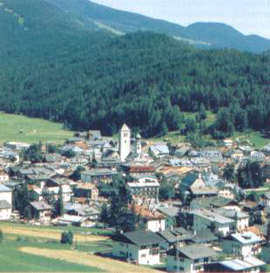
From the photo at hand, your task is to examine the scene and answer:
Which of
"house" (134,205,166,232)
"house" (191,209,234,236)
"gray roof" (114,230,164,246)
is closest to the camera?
"gray roof" (114,230,164,246)

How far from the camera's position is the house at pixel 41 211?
4425 cm

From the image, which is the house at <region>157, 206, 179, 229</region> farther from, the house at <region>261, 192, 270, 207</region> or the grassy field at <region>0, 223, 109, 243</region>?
the house at <region>261, 192, 270, 207</region>

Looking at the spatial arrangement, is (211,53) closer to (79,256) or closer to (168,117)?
(168,117)

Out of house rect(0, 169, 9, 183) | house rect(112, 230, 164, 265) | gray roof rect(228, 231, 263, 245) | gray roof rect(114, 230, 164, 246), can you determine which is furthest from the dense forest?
house rect(112, 230, 164, 265)

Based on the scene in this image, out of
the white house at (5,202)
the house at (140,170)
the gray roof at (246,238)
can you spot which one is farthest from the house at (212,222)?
the house at (140,170)

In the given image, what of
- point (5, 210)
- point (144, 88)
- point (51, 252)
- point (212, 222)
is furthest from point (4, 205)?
point (144, 88)

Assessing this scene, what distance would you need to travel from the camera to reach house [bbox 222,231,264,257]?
36125mm

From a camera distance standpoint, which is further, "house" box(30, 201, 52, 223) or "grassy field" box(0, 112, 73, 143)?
"grassy field" box(0, 112, 73, 143)

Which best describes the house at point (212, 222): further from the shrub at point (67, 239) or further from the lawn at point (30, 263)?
the lawn at point (30, 263)

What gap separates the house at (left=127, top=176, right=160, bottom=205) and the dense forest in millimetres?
34962

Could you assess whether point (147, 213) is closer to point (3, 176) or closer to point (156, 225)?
point (156, 225)

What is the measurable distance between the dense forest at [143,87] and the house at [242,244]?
49531mm

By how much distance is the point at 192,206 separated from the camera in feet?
151

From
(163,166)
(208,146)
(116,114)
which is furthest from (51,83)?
(163,166)
